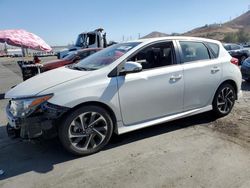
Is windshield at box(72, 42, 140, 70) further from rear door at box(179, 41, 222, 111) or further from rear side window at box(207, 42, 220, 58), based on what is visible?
rear side window at box(207, 42, 220, 58)

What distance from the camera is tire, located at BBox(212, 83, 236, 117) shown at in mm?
5043

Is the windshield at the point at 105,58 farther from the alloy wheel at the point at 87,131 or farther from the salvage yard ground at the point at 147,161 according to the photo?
the salvage yard ground at the point at 147,161

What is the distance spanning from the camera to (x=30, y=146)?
4223 mm

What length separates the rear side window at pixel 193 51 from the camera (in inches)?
182

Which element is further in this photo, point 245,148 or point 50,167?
point 245,148

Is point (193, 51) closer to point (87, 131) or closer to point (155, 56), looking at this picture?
point (155, 56)

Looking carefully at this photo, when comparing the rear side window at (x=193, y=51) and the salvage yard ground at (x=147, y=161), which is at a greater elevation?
the rear side window at (x=193, y=51)

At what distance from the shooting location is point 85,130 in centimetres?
378

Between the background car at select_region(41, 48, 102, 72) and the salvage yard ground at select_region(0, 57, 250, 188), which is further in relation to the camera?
the background car at select_region(41, 48, 102, 72)

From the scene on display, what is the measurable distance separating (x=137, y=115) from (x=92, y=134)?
0.76 m

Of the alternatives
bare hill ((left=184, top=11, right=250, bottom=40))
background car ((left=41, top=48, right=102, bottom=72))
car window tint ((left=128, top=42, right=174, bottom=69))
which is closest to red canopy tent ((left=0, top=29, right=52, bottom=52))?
background car ((left=41, top=48, right=102, bottom=72))

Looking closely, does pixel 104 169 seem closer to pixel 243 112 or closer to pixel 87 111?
pixel 87 111

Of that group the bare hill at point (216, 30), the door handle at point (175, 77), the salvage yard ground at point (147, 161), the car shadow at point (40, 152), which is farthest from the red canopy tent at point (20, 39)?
the bare hill at point (216, 30)

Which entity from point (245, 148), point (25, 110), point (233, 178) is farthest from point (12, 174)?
point (245, 148)
